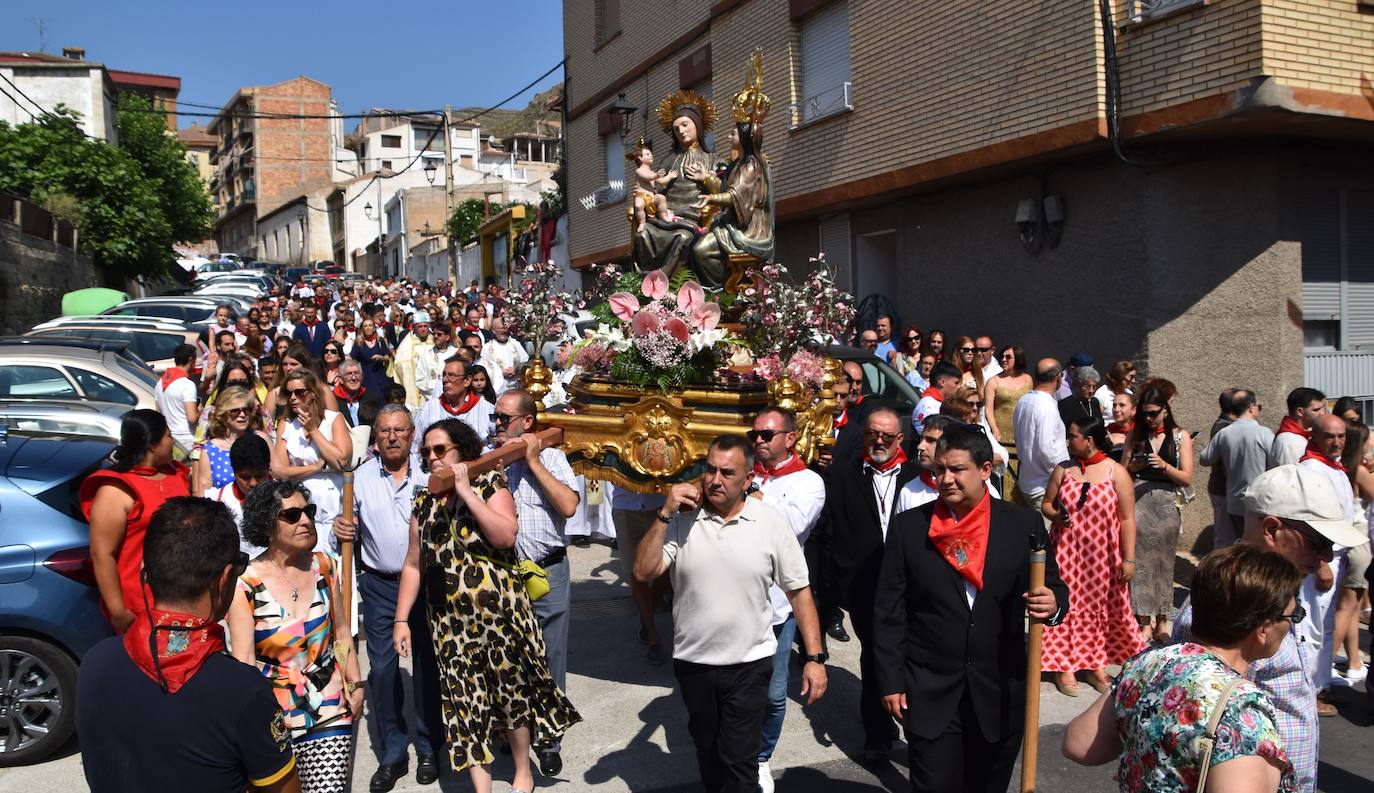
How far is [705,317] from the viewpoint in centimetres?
639

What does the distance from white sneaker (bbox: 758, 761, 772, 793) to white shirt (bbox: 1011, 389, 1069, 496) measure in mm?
3741

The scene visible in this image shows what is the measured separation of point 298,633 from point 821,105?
12.5 m

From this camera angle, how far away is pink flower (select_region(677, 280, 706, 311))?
6.45m

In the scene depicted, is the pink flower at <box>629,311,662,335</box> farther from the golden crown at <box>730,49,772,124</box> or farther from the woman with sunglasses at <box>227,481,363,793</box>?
the woman with sunglasses at <box>227,481,363,793</box>

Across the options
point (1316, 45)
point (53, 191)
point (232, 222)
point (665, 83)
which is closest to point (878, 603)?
point (1316, 45)

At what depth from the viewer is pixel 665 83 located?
19.7m

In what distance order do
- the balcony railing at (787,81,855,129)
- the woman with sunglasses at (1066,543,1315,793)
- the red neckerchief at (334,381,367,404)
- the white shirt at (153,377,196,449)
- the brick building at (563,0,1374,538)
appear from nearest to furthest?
the woman with sunglasses at (1066,543,1315,793)
the white shirt at (153,377,196,449)
the brick building at (563,0,1374,538)
the red neckerchief at (334,381,367,404)
the balcony railing at (787,81,855,129)

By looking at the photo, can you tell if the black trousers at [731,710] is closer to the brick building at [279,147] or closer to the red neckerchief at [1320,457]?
the red neckerchief at [1320,457]

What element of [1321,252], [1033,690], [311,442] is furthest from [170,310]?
[1033,690]

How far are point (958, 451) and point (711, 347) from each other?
2278mm

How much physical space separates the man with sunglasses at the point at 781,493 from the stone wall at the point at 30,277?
763 inches

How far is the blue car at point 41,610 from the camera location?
18.5 ft

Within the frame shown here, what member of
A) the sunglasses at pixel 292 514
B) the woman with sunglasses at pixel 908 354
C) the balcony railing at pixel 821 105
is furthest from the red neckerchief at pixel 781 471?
the balcony railing at pixel 821 105

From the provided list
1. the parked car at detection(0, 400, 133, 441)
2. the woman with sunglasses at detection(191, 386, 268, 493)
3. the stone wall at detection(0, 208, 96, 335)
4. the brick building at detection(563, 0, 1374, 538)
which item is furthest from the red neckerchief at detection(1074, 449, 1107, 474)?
the stone wall at detection(0, 208, 96, 335)
